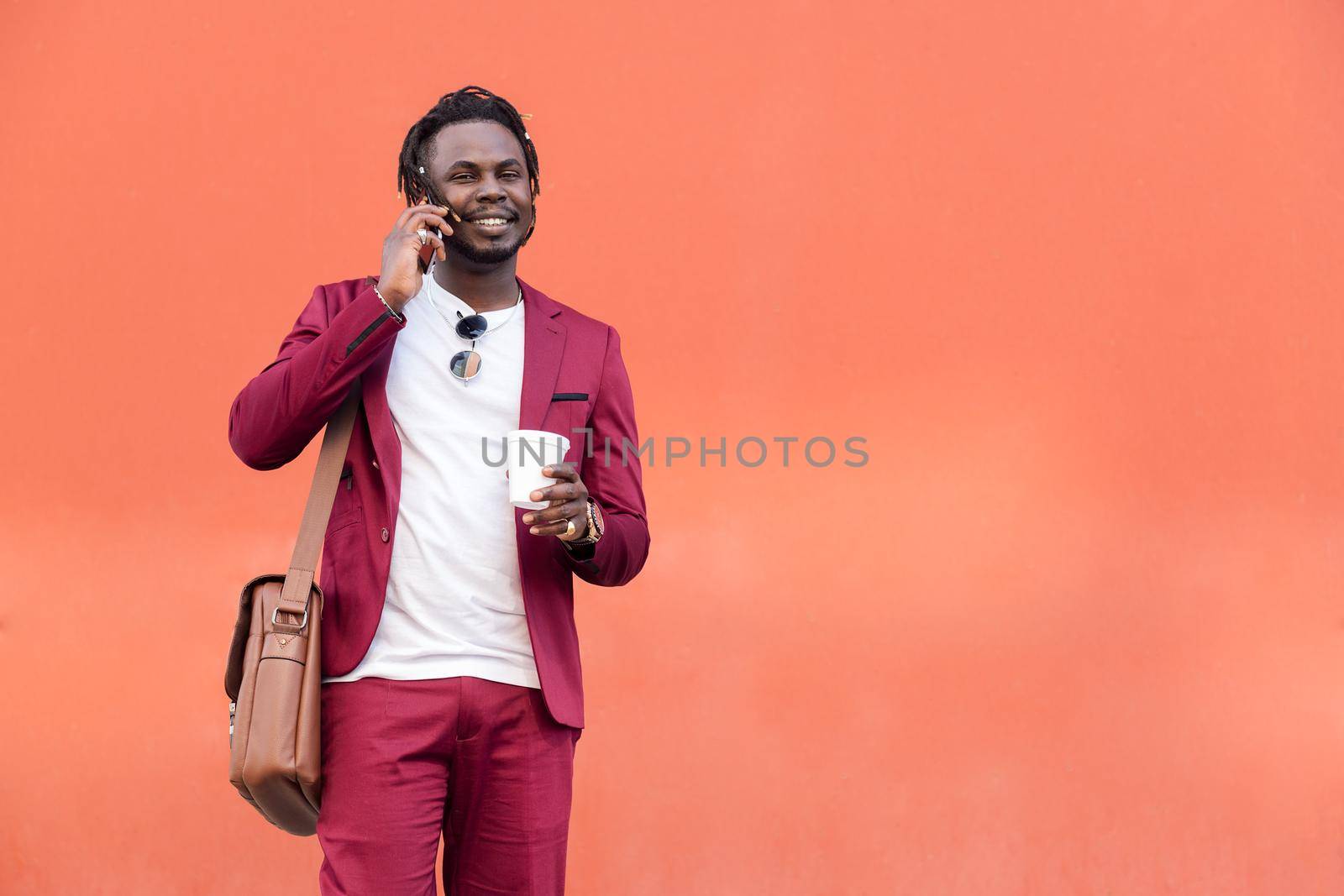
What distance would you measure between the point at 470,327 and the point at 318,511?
0.33 metres

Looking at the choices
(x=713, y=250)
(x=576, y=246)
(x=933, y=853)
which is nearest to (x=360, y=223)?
(x=576, y=246)

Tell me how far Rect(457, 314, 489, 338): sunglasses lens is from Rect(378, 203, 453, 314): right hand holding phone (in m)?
0.10

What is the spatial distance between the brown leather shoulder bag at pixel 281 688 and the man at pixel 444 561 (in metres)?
0.04

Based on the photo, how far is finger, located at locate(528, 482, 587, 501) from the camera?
1.54 metres

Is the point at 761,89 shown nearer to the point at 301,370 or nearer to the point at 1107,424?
the point at 1107,424

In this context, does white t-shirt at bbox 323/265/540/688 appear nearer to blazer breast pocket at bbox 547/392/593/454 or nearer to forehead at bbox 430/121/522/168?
blazer breast pocket at bbox 547/392/593/454

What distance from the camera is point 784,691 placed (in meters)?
3.31

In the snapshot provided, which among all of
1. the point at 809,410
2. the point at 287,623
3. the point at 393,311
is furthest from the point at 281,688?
the point at 809,410

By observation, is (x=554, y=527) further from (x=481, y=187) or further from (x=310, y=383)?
(x=481, y=187)

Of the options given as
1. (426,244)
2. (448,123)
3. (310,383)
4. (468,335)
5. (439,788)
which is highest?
(448,123)

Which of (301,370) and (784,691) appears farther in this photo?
(784,691)

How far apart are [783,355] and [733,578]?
1.95 feet

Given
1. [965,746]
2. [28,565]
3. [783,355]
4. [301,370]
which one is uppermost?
[783,355]

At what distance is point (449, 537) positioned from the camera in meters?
1.69
